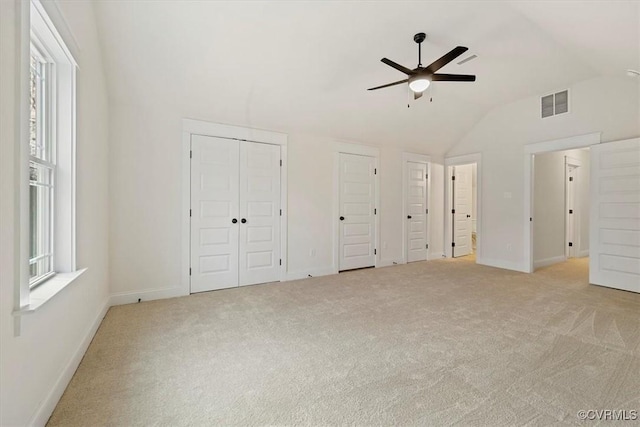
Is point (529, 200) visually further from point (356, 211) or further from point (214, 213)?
point (214, 213)

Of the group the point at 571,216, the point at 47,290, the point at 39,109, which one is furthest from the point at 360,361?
the point at 571,216

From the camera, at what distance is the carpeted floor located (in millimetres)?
1599

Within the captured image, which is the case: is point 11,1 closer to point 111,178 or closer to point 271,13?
point 271,13

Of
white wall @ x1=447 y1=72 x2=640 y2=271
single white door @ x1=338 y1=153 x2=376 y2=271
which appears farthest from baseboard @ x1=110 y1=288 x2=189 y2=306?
white wall @ x1=447 y1=72 x2=640 y2=271

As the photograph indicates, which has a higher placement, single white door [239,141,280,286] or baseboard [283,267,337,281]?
single white door [239,141,280,286]

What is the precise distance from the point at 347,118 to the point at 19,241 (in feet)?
13.7

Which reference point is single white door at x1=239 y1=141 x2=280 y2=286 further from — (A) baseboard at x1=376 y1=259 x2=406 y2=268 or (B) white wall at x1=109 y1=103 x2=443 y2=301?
(A) baseboard at x1=376 y1=259 x2=406 y2=268

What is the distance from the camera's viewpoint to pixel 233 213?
410cm

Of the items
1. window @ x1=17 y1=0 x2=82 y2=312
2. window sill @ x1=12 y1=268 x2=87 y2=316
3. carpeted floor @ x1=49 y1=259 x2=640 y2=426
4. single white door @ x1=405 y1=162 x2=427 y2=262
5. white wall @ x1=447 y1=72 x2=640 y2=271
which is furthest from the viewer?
single white door @ x1=405 y1=162 x2=427 y2=262

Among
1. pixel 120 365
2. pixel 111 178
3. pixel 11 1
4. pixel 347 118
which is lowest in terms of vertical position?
pixel 120 365

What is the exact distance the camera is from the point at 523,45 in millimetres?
3607

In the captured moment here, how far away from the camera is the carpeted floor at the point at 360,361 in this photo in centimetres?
160

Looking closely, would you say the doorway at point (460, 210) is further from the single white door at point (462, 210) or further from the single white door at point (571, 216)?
the single white door at point (571, 216)

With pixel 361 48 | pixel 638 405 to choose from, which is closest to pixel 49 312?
pixel 638 405
